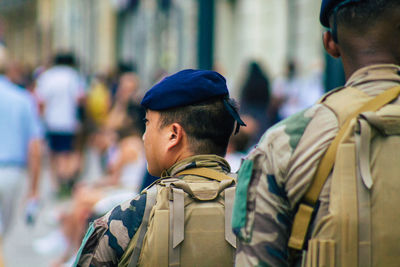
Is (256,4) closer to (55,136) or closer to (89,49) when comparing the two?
(55,136)

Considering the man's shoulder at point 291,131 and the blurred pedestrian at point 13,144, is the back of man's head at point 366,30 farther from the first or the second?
the blurred pedestrian at point 13,144

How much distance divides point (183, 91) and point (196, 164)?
244 millimetres

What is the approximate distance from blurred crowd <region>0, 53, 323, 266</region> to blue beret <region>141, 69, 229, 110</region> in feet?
10.1

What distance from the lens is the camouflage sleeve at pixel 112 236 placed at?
240 cm

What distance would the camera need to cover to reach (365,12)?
6.61ft

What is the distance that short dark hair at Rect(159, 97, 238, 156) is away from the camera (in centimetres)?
Answer: 256

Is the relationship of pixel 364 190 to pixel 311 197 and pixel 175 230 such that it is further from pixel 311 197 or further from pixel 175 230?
pixel 175 230

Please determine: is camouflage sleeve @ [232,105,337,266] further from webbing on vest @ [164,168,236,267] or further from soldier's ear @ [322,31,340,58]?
webbing on vest @ [164,168,236,267]

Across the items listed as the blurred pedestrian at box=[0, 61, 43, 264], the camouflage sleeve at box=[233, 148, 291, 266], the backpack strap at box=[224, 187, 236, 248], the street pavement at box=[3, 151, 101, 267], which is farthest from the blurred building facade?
the camouflage sleeve at box=[233, 148, 291, 266]

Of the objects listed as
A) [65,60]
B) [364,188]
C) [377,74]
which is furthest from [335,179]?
[65,60]

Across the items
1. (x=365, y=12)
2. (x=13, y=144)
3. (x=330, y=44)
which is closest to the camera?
(x=365, y=12)

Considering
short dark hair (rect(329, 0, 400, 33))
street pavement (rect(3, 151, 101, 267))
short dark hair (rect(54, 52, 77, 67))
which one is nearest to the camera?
short dark hair (rect(329, 0, 400, 33))

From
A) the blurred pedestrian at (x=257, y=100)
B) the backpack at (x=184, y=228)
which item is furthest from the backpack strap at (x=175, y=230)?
the blurred pedestrian at (x=257, y=100)

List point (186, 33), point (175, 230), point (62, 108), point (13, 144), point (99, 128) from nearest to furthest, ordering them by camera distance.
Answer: point (175, 230)
point (13, 144)
point (62, 108)
point (99, 128)
point (186, 33)
